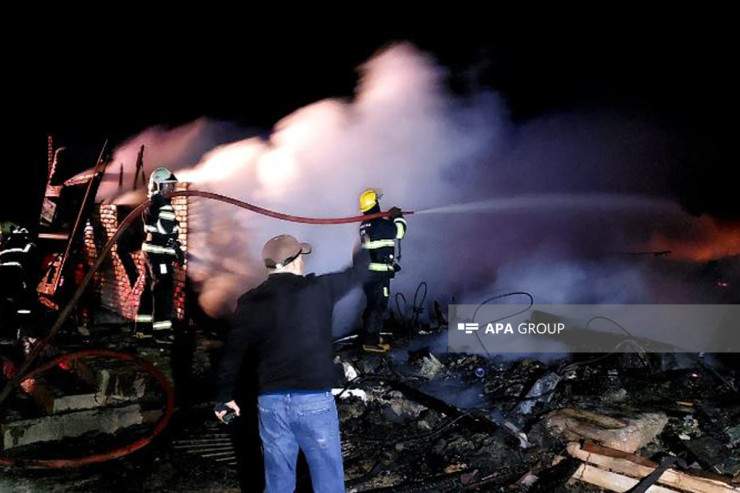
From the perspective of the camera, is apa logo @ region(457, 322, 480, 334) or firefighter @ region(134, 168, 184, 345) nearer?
firefighter @ region(134, 168, 184, 345)

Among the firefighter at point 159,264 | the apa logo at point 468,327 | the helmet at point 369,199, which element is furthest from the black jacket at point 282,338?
the apa logo at point 468,327

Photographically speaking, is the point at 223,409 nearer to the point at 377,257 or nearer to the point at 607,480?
the point at 607,480

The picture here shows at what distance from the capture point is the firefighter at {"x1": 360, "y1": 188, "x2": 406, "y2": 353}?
21.9 feet

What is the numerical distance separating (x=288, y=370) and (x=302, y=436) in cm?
43

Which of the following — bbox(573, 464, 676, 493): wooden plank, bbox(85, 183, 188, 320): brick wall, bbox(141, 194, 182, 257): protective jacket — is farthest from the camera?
bbox(85, 183, 188, 320): brick wall

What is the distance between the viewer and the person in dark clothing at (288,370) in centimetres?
278

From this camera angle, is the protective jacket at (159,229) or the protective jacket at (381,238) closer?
the protective jacket at (159,229)

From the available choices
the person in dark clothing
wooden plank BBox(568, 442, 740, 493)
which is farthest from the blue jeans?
wooden plank BBox(568, 442, 740, 493)

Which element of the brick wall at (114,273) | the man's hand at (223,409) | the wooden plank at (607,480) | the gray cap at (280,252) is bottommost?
the wooden plank at (607,480)

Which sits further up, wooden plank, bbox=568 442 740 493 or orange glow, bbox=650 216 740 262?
orange glow, bbox=650 216 740 262

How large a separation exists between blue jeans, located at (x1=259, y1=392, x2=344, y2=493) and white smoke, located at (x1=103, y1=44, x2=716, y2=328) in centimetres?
622

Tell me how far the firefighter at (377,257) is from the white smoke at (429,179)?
3013 millimetres

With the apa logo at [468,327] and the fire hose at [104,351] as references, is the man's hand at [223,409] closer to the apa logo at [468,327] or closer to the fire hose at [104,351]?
the fire hose at [104,351]

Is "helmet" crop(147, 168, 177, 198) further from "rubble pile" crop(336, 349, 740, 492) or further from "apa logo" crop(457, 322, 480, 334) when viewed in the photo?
"apa logo" crop(457, 322, 480, 334)
